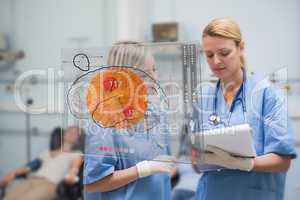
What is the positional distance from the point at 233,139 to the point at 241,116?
3.9 inches

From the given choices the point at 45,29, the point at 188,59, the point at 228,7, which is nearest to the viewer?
the point at 188,59

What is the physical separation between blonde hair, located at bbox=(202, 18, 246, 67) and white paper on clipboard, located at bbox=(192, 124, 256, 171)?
219 mm

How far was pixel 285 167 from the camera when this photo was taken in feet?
Result: 3.08

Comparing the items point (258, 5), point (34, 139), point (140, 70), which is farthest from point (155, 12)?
point (34, 139)

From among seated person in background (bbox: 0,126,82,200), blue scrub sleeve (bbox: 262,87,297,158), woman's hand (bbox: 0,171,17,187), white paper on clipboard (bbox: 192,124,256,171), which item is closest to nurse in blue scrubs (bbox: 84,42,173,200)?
white paper on clipboard (bbox: 192,124,256,171)

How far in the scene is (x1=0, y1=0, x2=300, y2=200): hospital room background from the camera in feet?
3.95

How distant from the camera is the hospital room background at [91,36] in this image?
3.95ft

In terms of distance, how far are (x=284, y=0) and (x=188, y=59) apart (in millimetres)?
725

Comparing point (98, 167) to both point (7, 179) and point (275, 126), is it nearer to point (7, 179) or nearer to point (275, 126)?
point (275, 126)

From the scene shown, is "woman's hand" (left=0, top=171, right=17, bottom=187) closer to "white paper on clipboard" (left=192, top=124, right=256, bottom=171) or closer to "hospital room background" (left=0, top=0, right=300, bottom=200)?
"hospital room background" (left=0, top=0, right=300, bottom=200)

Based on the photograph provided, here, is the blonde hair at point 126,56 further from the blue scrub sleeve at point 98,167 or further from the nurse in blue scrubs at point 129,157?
the blue scrub sleeve at point 98,167

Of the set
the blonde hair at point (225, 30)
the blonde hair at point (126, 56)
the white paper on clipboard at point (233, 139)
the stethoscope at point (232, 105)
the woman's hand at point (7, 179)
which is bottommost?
the woman's hand at point (7, 179)

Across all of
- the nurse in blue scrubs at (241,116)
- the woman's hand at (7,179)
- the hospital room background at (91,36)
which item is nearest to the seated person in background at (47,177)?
the woman's hand at (7,179)

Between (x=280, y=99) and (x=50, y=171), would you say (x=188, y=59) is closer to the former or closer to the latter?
(x=280, y=99)
